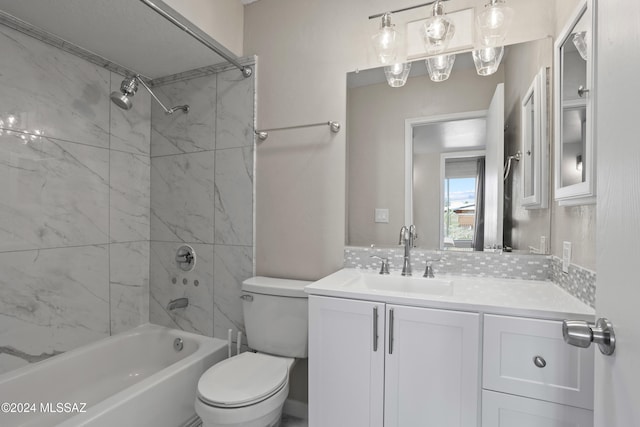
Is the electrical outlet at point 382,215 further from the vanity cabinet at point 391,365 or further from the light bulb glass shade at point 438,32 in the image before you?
the light bulb glass shade at point 438,32

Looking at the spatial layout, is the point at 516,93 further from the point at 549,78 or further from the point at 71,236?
the point at 71,236

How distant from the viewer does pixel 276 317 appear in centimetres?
166

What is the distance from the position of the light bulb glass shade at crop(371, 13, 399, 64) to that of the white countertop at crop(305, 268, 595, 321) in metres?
1.15

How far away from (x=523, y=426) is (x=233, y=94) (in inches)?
85.4

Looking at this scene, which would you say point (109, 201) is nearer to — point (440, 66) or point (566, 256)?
point (440, 66)

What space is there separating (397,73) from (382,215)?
76cm

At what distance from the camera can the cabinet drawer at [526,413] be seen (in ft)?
3.12

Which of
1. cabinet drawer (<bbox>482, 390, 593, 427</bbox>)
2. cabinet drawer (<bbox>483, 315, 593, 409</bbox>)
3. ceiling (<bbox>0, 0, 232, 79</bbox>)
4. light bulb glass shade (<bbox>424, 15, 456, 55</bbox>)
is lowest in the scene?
cabinet drawer (<bbox>482, 390, 593, 427</bbox>)

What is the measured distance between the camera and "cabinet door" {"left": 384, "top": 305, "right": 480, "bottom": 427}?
108 centimetres

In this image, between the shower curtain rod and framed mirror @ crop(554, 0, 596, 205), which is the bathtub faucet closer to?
the shower curtain rod

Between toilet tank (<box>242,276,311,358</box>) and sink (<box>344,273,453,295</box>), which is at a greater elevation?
sink (<box>344,273,453,295</box>)

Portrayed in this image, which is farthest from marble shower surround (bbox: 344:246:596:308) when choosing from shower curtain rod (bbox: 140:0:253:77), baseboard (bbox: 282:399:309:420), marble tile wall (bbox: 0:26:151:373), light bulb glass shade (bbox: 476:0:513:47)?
marble tile wall (bbox: 0:26:151:373)

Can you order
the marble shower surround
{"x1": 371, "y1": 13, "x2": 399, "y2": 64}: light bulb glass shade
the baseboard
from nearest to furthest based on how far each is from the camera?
the marble shower surround → {"x1": 371, "y1": 13, "x2": 399, "y2": 64}: light bulb glass shade → the baseboard

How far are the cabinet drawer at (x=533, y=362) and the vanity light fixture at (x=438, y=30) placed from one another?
127 centimetres
